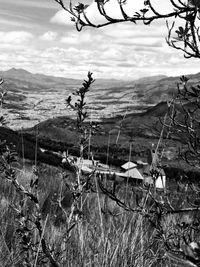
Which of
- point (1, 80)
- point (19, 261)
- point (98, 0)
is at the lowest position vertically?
point (19, 261)

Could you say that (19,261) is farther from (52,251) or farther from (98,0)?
(98,0)

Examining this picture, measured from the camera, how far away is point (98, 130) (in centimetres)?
309

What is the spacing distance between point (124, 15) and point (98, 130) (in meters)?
1.10

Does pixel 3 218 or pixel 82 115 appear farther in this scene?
pixel 3 218

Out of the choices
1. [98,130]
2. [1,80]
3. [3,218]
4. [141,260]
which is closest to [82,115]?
[98,130]

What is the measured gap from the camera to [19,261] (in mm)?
3123

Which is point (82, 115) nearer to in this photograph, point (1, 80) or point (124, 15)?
point (1, 80)

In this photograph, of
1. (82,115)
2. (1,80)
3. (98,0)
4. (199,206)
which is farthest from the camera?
(82,115)

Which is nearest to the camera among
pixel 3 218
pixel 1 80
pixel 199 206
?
pixel 199 206

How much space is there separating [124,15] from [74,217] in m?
1.57

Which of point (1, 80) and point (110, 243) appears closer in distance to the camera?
point (1, 80)

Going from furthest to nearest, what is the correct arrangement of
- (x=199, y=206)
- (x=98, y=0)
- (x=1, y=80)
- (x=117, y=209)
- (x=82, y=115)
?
(x=117, y=209) → (x=82, y=115) → (x=1, y=80) → (x=199, y=206) → (x=98, y=0)

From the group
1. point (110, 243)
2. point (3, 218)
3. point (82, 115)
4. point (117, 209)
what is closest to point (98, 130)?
point (82, 115)

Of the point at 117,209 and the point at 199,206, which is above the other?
the point at 199,206
